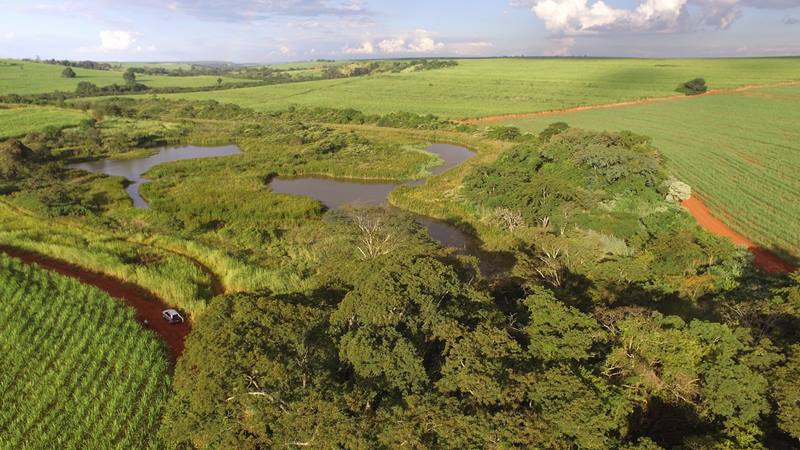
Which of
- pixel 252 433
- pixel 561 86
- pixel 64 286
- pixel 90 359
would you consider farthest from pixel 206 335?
pixel 561 86

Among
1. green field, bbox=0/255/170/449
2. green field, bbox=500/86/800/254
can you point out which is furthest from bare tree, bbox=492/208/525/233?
green field, bbox=0/255/170/449

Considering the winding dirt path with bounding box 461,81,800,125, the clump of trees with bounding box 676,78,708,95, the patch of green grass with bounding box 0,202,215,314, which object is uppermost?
the clump of trees with bounding box 676,78,708,95

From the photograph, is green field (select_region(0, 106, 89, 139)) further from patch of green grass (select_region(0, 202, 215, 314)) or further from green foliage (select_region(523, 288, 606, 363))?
green foliage (select_region(523, 288, 606, 363))

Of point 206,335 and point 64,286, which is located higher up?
point 206,335

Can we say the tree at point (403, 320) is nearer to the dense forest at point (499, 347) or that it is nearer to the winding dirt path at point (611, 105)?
the dense forest at point (499, 347)

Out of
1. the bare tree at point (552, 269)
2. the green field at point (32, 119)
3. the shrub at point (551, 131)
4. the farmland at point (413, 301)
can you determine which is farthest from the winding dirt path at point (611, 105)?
the green field at point (32, 119)

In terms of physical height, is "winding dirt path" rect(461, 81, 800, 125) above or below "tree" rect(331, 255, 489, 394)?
above

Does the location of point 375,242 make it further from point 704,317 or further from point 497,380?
point 704,317

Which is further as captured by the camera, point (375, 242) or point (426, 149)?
Answer: point (426, 149)
